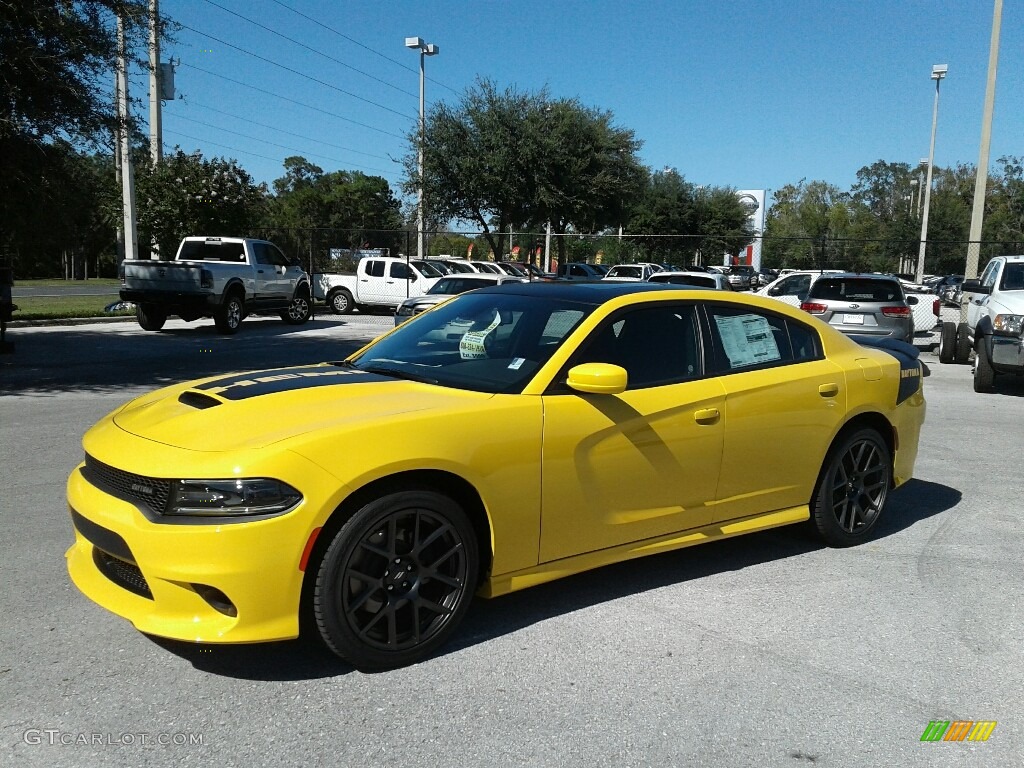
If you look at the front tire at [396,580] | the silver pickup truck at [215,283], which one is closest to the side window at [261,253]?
the silver pickup truck at [215,283]

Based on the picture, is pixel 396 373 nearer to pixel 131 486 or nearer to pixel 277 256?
pixel 131 486

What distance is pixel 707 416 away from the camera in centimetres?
445

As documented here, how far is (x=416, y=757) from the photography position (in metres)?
2.94

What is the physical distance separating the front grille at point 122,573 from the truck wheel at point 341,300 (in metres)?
24.1

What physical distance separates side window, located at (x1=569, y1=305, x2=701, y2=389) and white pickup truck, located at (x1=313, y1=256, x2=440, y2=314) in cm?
2231

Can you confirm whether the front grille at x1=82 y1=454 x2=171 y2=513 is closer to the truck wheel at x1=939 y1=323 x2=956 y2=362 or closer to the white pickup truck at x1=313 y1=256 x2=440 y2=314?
the truck wheel at x1=939 y1=323 x2=956 y2=362

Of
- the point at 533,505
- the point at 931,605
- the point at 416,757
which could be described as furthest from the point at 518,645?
the point at 931,605

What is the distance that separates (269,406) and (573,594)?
182 cm

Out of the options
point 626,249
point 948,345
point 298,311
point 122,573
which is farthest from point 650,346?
point 626,249

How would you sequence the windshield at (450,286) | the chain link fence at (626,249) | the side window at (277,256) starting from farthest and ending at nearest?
1. the chain link fence at (626,249)
2. the side window at (277,256)
3. the windshield at (450,286)

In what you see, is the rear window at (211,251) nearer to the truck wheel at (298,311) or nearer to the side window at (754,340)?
the truck wheel at (298,311)

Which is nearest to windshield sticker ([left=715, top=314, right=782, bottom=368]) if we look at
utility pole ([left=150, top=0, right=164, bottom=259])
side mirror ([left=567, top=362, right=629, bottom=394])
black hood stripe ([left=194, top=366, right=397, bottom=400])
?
side mirror ([left=567, top=362, right=629, bottom=394])

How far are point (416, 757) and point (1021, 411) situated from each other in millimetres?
10278

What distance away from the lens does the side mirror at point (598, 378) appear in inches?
153
